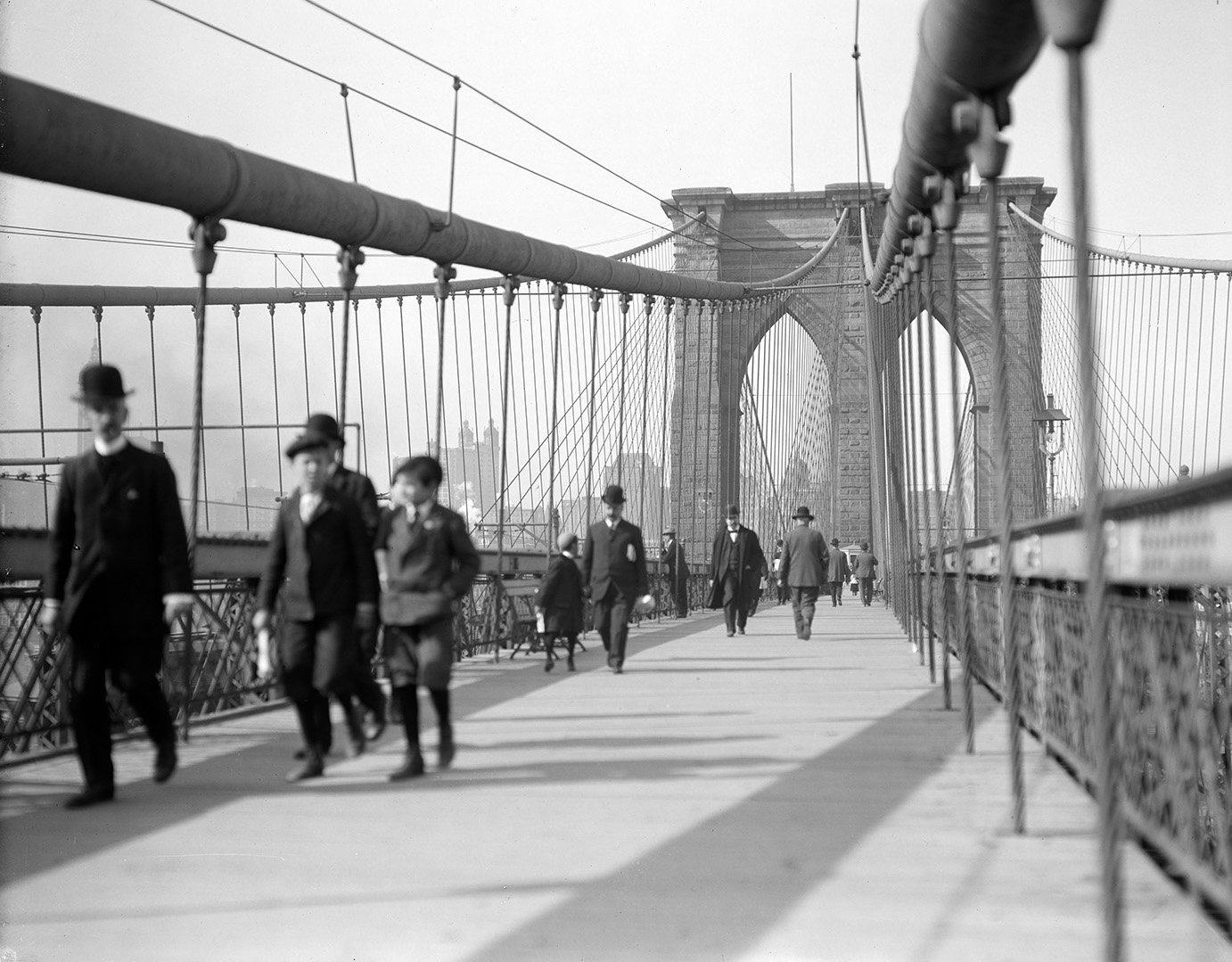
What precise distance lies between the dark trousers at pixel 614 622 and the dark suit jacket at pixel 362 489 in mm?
3338

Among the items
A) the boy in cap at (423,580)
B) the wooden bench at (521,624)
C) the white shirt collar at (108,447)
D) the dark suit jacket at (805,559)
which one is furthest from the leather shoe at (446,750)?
the dark suit jacket at (805,559)

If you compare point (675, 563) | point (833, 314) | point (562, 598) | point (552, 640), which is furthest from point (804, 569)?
point (833, 314)

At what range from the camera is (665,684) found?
304 inches

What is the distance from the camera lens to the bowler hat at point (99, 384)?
4027 mm

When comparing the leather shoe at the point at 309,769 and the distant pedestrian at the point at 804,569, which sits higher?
the distant pedestrian at the point at 804,569

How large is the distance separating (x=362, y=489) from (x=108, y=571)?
140 centimetres

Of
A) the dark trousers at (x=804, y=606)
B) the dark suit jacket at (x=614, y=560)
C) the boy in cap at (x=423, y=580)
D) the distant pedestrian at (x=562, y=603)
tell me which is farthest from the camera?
the dark trousers at (x=804, y=606)

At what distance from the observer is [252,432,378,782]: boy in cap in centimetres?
443

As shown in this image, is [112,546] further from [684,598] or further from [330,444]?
[684,598]

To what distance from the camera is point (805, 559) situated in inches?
505

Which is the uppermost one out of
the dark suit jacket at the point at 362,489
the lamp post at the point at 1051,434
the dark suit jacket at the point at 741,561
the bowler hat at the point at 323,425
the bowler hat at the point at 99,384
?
the lamp post at the point at 1051,434

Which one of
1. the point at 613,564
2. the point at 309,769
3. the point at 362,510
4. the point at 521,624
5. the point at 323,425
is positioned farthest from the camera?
the point at 521,624

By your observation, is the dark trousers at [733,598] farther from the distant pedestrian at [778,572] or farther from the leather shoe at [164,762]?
the distant pedestrian at [778,572]

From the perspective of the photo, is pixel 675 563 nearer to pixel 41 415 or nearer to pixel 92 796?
pixel 41 415
